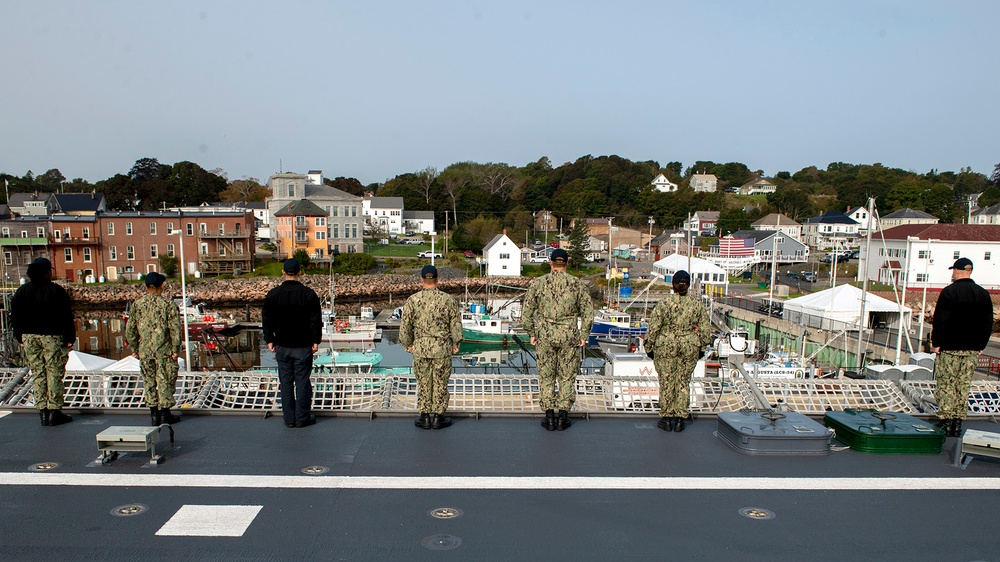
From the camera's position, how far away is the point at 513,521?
435 centimetres

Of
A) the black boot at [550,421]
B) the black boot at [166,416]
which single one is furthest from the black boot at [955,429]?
the black boot at [166,416]

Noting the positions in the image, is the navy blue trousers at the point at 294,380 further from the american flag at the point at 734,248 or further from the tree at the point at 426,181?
the tree at the point at 426,181

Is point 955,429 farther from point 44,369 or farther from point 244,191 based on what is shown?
point 244,191

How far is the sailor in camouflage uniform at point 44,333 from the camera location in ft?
21.4

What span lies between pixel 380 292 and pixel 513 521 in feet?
194

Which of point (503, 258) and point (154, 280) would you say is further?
point (503, 258)

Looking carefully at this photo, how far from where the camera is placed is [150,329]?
21.0 ft

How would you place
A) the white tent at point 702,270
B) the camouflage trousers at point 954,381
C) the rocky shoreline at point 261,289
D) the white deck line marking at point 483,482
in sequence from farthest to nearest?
the rocky shoreline at point 261,289, the white tent at point 702,270, the camouflage trousers at point 954,381, the white deck line marking at point 483,482

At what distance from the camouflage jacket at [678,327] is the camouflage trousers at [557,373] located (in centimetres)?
88

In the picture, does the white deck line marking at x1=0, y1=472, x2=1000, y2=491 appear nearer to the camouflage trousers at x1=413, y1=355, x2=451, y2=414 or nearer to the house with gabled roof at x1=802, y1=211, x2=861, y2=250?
the camouflage trousers at x1=413, y1=355, x2=451, y2=414

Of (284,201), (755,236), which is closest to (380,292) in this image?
(284,201)

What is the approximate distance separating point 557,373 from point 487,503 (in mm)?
2177

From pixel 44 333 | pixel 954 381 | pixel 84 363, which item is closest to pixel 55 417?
pixel 44 333

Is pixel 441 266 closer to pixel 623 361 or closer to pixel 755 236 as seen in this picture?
pixel 755 236
